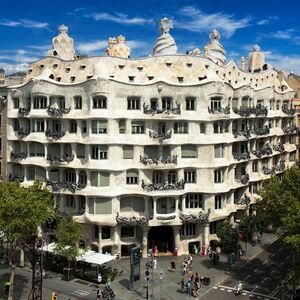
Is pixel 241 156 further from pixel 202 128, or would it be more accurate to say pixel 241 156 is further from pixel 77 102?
pixel 77 102

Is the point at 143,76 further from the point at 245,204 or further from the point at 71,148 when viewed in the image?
the point at 245,204

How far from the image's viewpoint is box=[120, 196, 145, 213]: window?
218 feet

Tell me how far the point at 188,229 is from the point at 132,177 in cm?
1139

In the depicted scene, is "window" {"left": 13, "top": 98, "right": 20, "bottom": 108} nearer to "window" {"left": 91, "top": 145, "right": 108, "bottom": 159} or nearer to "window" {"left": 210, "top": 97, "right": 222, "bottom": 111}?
"window" {"left": 91, "top": 145, "right": 108, "bottom": 159}

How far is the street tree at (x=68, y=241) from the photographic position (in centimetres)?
5591

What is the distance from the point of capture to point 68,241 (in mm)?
56375

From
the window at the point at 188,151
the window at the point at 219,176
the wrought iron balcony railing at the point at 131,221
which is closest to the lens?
the wrought iron balcony railing at the point at 131,221

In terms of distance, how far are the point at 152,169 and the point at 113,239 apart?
1108cm

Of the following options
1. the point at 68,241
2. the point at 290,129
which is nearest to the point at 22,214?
the point at 68,241

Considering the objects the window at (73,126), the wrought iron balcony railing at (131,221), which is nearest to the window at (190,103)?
the window at (73,126)

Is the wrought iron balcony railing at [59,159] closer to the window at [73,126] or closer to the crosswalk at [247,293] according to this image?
the window at [73,126]

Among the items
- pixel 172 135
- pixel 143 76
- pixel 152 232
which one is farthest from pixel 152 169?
pixel 143 76

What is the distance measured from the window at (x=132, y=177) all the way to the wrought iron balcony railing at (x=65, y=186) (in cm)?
617

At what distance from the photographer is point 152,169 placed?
6631 cm
